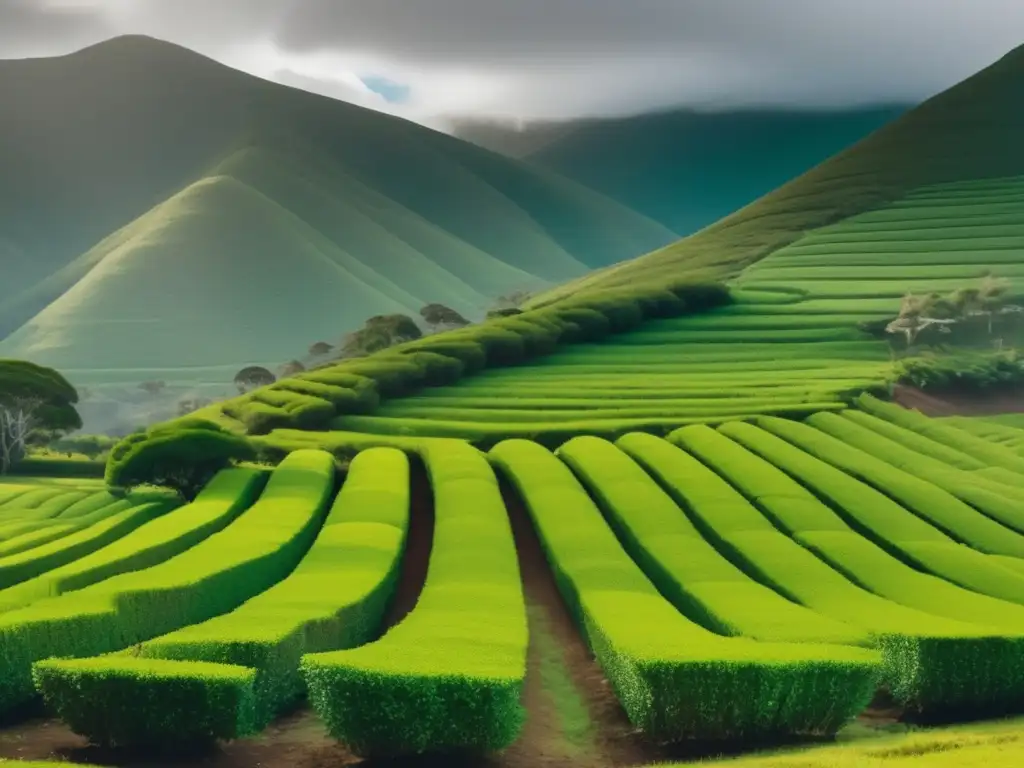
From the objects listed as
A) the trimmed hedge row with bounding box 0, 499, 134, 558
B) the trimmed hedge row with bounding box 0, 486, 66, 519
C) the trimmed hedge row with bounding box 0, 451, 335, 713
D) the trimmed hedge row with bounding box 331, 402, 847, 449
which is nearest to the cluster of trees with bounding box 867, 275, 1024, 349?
the trimmed hedge row with bounding box 331, 402, 847, 449

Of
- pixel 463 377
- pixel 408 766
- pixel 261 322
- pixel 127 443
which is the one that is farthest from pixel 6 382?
pixel 261 322

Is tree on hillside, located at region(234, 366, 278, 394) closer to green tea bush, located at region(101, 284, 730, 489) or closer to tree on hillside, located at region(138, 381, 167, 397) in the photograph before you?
tree on hillside, located at region(138, 381, 167, 397)

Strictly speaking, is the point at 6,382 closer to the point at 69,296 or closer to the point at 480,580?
the point at 480,580

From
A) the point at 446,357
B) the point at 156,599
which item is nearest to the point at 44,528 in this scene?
the point at 156,599

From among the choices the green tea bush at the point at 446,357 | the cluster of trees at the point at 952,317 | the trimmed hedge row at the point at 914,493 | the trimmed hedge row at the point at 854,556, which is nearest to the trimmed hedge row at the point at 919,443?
the trimmed hedge row at the point at 914,493

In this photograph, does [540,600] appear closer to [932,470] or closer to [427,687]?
[427,687]
